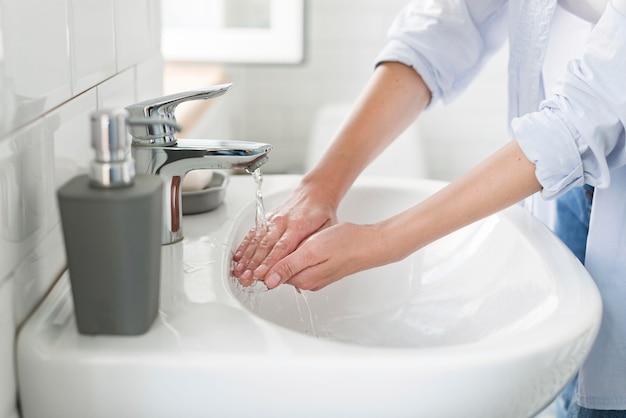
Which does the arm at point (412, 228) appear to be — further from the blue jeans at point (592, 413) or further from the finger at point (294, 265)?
the blue jeans at point (592, 413)

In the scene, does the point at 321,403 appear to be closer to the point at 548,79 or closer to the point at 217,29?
the point at 548,79

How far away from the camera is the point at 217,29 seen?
7.43 ft

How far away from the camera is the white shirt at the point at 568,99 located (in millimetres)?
714

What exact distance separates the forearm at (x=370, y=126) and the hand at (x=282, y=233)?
2 cm

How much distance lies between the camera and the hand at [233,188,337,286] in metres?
0.77

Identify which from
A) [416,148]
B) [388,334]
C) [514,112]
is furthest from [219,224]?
[416,148]

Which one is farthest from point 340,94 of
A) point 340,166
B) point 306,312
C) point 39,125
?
point 39,125

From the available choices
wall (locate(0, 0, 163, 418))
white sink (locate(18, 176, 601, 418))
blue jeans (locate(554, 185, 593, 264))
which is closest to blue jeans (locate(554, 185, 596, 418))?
blue jeans (locate(554, 185, 593, 264))

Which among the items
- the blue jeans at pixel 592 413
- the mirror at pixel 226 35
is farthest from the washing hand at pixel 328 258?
the mirror at pixel 226 35

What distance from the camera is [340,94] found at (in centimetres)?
247

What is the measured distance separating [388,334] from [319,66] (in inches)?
67.6

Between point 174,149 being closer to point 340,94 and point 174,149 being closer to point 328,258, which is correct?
A: point 328,258

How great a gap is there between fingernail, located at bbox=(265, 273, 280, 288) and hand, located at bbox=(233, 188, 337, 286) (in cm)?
1

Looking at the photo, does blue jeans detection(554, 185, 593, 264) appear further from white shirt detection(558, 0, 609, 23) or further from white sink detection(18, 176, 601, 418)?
white sink detection(18, 176, 601, 418)
